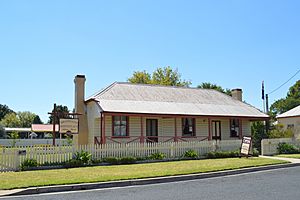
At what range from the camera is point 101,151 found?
726 inches

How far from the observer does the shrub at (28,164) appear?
51.1 ft

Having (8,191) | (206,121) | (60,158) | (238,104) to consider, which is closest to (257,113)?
(238,104)

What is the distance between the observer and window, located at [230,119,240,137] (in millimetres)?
28469

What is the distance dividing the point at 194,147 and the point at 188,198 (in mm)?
12839

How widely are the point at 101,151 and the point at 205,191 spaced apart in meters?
9.32

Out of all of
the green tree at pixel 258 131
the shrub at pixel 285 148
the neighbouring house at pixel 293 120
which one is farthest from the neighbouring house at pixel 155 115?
the neighbouring house at pixel 293 120

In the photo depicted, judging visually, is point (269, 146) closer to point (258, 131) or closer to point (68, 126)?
point (258, 131)

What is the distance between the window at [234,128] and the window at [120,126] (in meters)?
9.62

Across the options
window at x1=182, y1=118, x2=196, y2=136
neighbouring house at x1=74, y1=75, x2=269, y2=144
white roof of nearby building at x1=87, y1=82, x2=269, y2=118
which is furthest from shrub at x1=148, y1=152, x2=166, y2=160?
window at x1=182, y1=118, x2=196, y2=136

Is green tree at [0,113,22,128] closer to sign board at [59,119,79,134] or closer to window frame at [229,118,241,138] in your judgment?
window frame at [229,118,241,138]

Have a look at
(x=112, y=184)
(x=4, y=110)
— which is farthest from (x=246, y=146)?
(x=4, y=110)

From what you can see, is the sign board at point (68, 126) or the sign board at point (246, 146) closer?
the sign board at point (68, 126)

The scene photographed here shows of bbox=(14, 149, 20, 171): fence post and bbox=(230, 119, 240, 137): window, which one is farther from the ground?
bbox=(230, 119, 240, 137): window

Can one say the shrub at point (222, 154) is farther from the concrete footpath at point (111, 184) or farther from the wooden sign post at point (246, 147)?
the concrete footpath at point (111, 184)
